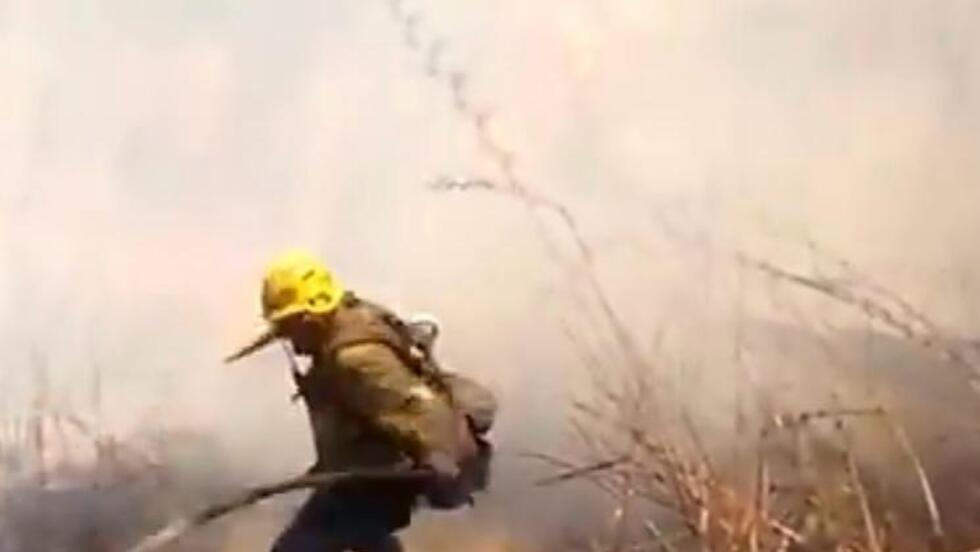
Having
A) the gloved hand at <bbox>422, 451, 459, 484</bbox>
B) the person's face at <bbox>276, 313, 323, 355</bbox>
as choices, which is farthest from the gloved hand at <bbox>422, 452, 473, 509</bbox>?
the person's face at <bbox>276, 313, 323, 355</bbox>

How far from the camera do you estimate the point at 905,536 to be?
257 cm

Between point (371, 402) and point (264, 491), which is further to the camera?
point (371, 402)

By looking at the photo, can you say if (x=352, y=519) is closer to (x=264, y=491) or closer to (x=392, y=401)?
(x=392, y=401)

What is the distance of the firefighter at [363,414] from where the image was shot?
7.20ft

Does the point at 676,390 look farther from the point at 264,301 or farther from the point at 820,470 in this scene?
the point at 264,301

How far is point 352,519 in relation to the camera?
2.27 metres

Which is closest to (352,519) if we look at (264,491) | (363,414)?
(363,414)

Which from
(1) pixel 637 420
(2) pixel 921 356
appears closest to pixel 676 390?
(2) pixel 921 356

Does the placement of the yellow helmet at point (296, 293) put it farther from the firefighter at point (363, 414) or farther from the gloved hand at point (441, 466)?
the gloved hand at point (441, 466)

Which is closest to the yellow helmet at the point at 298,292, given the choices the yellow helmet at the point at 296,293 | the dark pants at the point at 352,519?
the yellow helmet at the point at 296,293

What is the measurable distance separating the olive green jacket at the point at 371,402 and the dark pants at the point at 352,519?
0.13ft

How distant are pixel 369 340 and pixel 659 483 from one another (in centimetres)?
32

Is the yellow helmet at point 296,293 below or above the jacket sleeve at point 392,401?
above

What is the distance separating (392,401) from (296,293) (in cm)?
16
